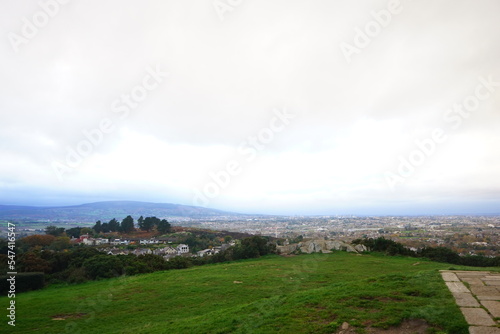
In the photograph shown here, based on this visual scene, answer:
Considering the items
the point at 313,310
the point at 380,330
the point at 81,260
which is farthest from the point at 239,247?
the point at 380,330

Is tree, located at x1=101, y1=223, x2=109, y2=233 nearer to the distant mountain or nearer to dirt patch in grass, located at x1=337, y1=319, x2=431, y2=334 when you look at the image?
the distant mountain

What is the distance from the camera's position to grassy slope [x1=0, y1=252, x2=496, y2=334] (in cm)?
666

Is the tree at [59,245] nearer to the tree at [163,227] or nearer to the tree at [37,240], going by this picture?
the tree at [37,240]

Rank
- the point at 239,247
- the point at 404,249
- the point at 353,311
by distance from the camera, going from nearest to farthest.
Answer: the point at 353,311
the point at 404,249
the point at 239,247

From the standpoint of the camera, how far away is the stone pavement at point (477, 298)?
217 inches

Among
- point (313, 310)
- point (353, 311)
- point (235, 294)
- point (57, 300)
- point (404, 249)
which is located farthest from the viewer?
point (404, 249)

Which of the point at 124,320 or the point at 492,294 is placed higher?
the point at 492,294

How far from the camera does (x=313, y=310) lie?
755 cm

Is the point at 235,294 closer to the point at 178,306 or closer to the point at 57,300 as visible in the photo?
the point at 178,306

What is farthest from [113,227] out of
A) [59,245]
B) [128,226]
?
[59,245]

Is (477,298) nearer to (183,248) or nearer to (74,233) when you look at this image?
(183,248)

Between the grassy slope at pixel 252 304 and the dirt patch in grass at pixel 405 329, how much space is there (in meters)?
0.16

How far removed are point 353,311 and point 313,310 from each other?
1134mm

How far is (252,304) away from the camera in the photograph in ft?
31.2
